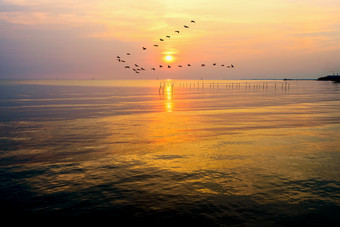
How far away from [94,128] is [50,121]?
9.39 m

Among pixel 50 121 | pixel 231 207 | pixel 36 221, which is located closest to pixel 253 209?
pixel 231 207

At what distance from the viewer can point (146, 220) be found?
41.3 ft

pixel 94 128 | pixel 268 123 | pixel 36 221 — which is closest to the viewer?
pixel 36 221

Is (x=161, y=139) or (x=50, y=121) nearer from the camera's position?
(x=161, y=139)

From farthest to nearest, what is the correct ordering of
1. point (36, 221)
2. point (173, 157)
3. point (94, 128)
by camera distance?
point (94, 128)
point (173, 157)
point (36, 221)

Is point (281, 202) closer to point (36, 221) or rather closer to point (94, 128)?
point (36, 221)

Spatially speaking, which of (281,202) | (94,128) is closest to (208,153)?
(281,202)

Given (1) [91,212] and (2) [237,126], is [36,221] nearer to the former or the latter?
(1) [91,212]

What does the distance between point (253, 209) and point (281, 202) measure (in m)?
1.68

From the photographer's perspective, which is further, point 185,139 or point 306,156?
point 185,139

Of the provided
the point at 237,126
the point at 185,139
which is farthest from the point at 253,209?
the point at 237,126

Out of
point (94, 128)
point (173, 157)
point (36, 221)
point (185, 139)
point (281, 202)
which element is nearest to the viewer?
point (36, 221)

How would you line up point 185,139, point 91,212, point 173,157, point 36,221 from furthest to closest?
1. point 185,139
2. point 173,157
3. point 91,212
4. point 36,221

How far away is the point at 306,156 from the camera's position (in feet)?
73.5
